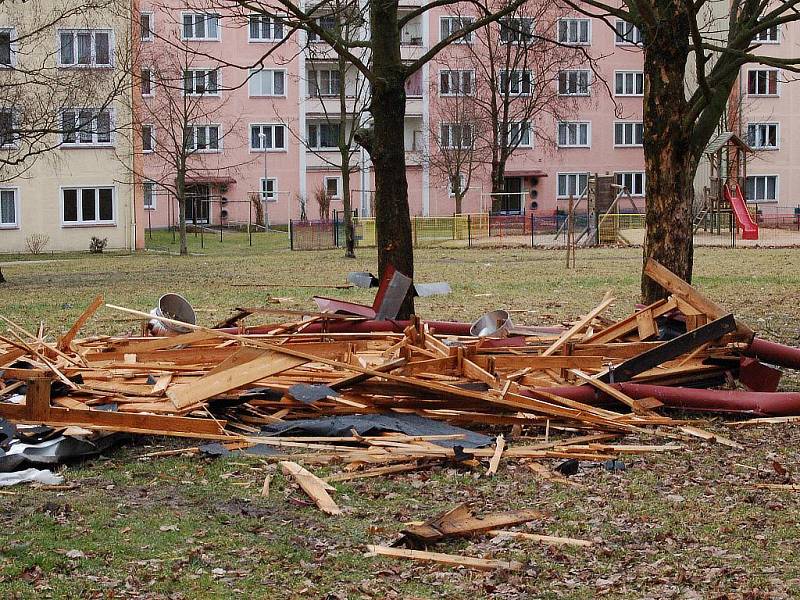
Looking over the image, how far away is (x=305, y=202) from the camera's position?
2581 inches

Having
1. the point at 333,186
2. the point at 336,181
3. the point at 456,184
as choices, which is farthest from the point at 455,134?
the point at 333,186

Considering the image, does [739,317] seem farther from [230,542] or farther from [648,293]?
[230,542]

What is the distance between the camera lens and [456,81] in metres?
63.9

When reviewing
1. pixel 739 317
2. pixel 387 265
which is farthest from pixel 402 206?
pixel 739 317

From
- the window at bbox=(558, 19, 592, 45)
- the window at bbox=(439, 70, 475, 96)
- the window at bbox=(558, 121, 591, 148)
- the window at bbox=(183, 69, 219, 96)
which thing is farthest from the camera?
the window at bbox=(558, 121, 591, 148)

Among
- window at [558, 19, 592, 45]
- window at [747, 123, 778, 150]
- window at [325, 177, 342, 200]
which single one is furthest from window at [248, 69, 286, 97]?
window at [747, 123, 778, 150]

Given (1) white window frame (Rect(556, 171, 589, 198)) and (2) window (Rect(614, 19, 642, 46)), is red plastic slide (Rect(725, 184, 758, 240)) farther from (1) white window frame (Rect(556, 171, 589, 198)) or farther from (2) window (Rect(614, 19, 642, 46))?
(1) white window frame (Rect(556, 171, 589, 198))

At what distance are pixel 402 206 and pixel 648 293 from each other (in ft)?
9.92

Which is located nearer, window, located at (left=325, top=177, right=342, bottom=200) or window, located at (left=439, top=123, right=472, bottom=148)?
window, located at (left=439, top=123, right=472, bottom=148)

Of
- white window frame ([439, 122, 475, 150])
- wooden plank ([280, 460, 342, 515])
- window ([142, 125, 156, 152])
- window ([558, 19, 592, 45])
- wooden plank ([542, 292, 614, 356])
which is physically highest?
window ([558, 19, 592, 45])

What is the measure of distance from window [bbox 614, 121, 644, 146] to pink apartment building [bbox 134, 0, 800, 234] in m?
0.06

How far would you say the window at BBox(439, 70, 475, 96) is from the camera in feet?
207

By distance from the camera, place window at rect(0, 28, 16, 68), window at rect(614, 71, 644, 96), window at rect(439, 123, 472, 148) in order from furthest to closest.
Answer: window at rect(614, 71, 644, 96) → window at rect(439, 123, 472, 148) → window at rect(0, 28, 16, 68)

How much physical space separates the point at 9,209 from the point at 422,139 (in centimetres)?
2653
